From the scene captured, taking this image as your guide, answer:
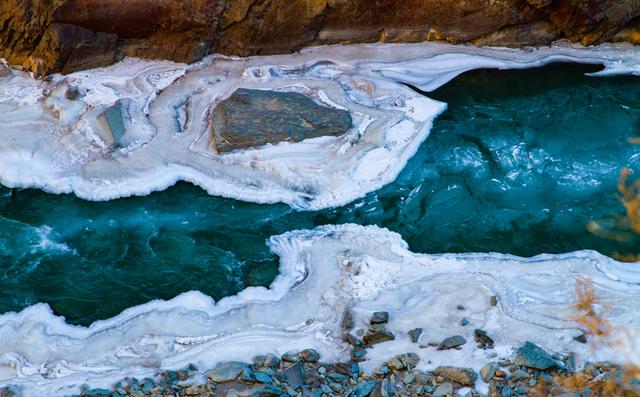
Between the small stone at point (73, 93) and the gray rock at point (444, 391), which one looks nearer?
the gray rock at point (444, 391)

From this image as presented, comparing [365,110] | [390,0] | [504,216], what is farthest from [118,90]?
[504,216]

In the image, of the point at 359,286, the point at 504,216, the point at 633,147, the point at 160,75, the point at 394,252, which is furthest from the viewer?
the point at 160,75

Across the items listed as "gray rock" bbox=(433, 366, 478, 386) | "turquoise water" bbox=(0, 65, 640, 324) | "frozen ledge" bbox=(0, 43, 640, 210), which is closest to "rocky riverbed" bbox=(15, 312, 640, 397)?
"gray rock" bbox=(433, 366, 478, 386)

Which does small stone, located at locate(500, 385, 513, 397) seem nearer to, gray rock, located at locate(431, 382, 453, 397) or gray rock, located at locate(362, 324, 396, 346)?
gray rock, located at locate(431, 382, 453, 397)

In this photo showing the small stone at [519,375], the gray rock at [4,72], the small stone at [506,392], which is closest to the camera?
the small stone at [506,392]

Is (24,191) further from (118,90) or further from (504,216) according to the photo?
(504,216)

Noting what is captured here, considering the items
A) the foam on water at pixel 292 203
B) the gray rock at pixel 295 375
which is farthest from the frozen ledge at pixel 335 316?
the gray rock at pixel 295 375

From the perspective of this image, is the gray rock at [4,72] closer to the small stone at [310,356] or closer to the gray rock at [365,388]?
the small stone at [310,356]
